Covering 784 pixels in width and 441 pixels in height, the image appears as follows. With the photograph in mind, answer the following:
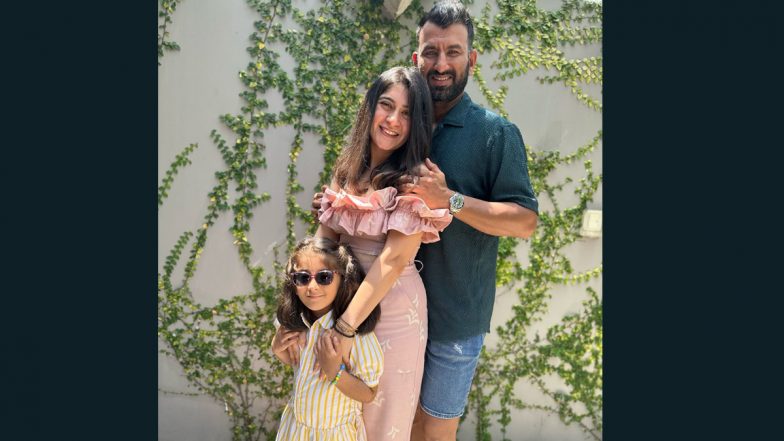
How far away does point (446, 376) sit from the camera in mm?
2188

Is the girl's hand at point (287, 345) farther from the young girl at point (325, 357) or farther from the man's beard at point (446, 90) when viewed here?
the man's beard at point (446, 90)

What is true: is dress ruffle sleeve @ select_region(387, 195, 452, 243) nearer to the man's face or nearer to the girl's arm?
the girl's arm

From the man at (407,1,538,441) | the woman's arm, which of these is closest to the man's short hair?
the man at (407,1,538,441)

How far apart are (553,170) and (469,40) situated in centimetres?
162

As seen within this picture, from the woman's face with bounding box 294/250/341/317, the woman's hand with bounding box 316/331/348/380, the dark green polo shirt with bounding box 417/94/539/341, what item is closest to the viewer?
the woman's hand with bounding box 316/331/348/380

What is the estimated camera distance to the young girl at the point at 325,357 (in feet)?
6.20

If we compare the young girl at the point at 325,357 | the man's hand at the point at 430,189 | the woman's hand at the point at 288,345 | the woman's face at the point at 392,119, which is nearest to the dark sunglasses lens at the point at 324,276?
the young girl at the point at 325,357

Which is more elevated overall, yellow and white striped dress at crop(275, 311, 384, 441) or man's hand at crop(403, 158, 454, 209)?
man's hand at crop(403, 158, 454, 209)

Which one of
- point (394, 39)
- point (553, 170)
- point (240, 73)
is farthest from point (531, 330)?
point (240, 73)

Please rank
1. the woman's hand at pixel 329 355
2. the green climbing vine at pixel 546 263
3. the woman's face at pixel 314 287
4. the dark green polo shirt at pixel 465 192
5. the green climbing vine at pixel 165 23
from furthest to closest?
the green climbing vine at pixel 546 263 → the green climbing vine at pixel 165 23 → the dark green polo shirt at pixel 465 192 → the woman's face at pixel 314 287 → the woman's hand at pixel 329 355

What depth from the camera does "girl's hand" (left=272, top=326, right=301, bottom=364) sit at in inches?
80.1

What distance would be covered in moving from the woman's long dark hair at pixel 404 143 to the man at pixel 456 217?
6.7 inches

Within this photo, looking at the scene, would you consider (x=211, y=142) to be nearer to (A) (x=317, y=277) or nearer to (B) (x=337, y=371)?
(A) (x=317, y=277)

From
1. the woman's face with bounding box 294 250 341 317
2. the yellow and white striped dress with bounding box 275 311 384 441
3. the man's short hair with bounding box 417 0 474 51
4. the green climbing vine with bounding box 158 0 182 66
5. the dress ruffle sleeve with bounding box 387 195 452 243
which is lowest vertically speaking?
the yellow and white striped dress with bounding box 275 311 384 441
